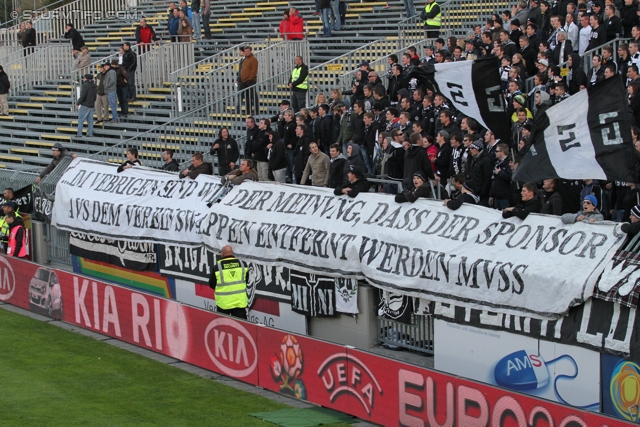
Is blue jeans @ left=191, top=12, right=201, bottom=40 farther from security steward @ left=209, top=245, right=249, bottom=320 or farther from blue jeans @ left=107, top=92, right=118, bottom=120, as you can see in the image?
security steward @ left=209, top=245, right=249, bottom=320

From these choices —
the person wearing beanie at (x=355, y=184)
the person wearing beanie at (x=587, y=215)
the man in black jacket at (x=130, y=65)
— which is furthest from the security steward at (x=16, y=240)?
the person wearing beanie at (x=587, y=215)

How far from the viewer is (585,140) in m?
12.0

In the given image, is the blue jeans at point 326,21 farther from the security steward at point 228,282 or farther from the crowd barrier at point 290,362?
the security steward at point 228,282

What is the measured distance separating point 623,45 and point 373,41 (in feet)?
33.1

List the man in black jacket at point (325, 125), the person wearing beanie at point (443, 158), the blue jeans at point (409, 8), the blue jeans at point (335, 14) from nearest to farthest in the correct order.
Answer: the person wearing beanie at point (443, 158)
the man in black jacket at point (325, 125)
the blue jeans at point (409, 8)
the blue jeans at point (335, 14)

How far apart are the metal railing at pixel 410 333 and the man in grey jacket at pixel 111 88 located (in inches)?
611

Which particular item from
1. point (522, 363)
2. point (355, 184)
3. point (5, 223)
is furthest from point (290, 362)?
point (5, 223)

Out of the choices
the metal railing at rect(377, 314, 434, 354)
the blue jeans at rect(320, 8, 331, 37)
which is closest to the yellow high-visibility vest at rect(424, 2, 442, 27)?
the blue jeans at rect(320, 8, 331, 37)

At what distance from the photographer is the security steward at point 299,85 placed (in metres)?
23.7

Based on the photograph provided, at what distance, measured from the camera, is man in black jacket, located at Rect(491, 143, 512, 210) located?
1520 cm

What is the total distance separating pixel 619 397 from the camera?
464 inches

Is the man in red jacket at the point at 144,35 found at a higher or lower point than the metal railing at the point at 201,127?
higher

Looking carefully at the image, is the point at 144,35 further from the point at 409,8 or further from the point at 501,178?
the point at 501,178

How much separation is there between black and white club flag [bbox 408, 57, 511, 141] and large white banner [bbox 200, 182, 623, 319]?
1272 millimetres
